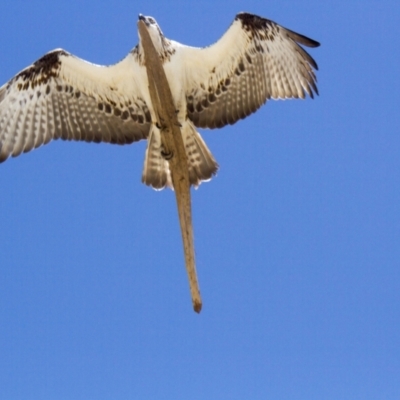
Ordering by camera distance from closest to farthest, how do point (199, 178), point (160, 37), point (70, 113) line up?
point (160, 37)
point (199, 178)
point (70, 113)

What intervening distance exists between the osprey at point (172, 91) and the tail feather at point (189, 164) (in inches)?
0.4

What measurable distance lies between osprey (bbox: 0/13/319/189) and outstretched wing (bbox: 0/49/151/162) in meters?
0.01

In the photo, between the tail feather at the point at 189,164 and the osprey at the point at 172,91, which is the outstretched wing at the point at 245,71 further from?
the tail feather at the point at 189,164

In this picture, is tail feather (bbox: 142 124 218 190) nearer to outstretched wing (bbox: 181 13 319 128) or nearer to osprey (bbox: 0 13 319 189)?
osprey (bbox: 0 13 319 189)

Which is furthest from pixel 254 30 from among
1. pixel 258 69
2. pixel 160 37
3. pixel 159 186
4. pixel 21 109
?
pixel 21 109

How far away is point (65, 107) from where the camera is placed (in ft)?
32.5

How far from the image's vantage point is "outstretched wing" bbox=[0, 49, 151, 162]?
31.5ft

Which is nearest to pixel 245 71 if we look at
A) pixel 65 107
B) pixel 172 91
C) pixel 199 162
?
pixel 172 91

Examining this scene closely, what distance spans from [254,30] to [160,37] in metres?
1.18

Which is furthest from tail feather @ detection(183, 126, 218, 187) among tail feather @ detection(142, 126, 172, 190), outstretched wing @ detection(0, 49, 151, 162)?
outstretched wing @ detection(0, 49, 151, 162)

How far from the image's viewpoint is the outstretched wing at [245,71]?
30.5 feet

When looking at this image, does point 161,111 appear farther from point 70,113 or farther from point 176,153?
point 70,113

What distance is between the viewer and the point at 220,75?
9.56m

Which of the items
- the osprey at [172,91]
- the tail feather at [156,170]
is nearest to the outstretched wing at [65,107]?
the osprey at [172,91]
